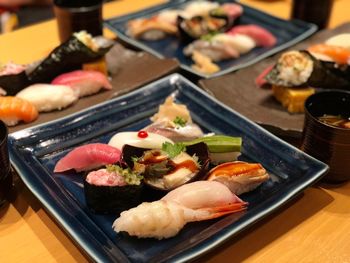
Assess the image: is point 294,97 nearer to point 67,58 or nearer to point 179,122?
point 179,122

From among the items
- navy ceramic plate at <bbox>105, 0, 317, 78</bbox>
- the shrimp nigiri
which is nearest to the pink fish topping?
the shrimp nigiri

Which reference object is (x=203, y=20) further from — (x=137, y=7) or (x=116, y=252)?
(x=116, y=252)

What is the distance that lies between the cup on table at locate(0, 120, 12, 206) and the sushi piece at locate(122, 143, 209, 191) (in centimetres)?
34

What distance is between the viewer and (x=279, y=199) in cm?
136

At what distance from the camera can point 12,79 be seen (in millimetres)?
1862

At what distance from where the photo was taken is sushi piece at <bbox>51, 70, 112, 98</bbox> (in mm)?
1928

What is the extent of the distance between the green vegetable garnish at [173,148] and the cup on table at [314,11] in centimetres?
153

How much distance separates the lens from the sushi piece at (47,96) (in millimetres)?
1812

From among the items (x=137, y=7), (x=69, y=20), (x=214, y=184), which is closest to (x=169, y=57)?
(x=69, y=20)

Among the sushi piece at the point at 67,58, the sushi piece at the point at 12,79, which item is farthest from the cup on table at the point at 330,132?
the sushi piece at the point at 12,79

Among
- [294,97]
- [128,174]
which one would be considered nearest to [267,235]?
[128,174]

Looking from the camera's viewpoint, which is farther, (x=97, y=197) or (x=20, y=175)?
(x=20, y=175)

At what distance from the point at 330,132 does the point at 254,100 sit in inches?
22.2

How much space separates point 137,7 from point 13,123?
145cm
